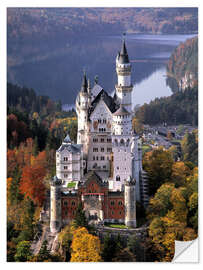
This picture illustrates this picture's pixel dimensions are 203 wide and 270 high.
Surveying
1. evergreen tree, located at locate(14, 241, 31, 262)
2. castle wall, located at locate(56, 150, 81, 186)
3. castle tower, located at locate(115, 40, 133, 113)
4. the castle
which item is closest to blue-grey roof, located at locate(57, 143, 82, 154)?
the castle

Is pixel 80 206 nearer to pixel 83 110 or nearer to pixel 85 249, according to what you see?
pixel 85 249

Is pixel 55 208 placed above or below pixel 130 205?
below

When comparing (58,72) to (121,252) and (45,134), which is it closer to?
(45,134)

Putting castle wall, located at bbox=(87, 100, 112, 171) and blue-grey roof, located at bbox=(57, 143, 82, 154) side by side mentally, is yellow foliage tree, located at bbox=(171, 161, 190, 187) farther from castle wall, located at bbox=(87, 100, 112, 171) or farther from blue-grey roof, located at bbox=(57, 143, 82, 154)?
blue-grey roof, located at bbox=(57, 143, 82, 154)

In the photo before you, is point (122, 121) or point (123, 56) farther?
point (123, 56)

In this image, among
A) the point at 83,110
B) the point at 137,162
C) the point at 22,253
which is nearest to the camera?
the point at 22,253

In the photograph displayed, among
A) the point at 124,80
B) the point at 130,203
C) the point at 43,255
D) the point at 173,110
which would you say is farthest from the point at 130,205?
the point at 173,110

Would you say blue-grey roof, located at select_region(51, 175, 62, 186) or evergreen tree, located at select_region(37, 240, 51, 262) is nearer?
evergreen tree, located at select_region(37, 240, 51, 262)

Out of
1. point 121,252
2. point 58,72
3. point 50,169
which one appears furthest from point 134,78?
point 121,252
